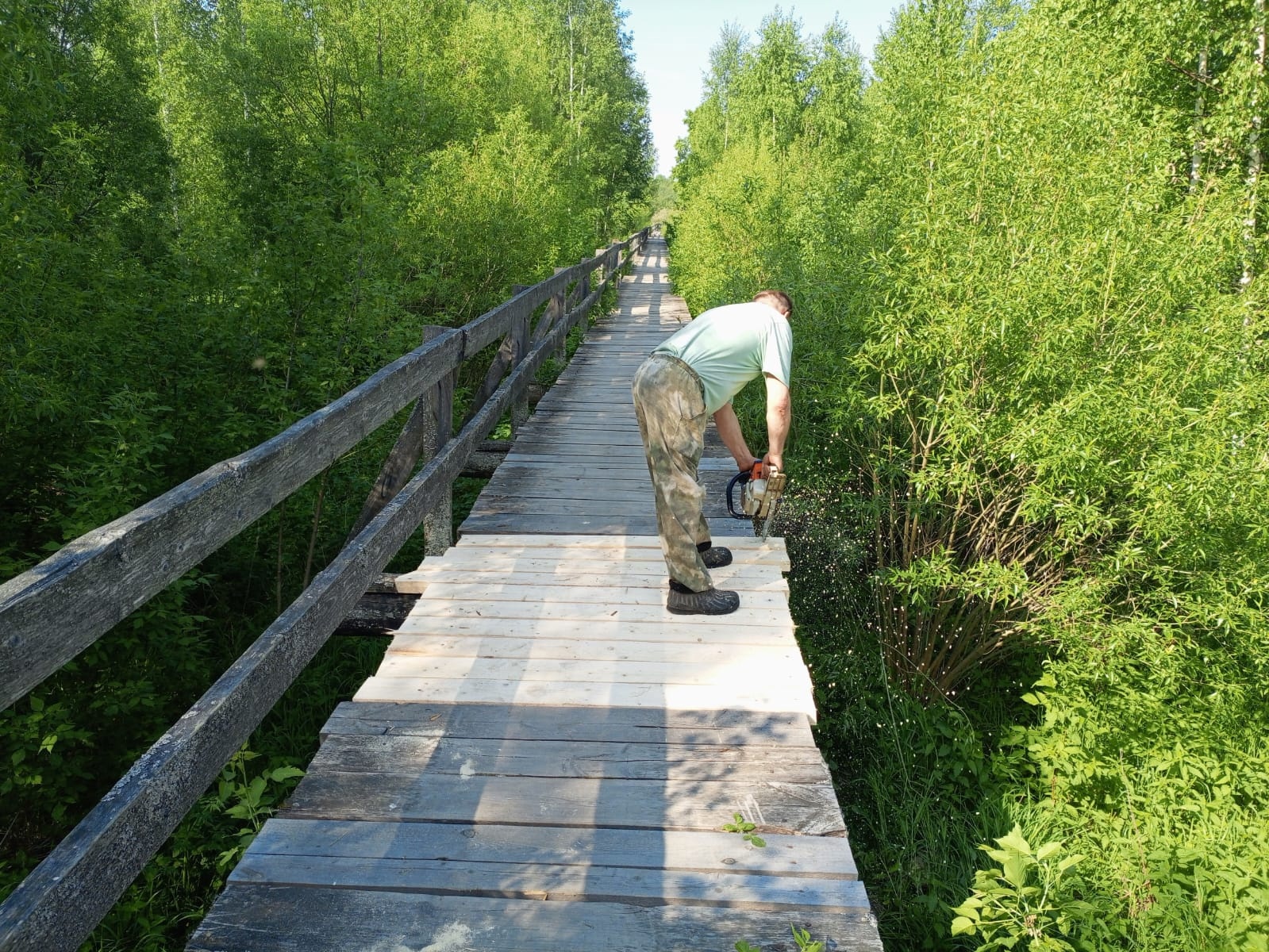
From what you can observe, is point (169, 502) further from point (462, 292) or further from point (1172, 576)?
point (462, 292)

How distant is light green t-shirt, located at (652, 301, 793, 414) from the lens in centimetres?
406

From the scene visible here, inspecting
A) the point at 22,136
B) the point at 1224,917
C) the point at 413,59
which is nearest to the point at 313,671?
the point at 1224,917

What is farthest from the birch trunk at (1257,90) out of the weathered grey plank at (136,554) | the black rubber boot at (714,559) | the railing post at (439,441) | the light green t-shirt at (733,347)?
the weathered grey plank at (136,554)

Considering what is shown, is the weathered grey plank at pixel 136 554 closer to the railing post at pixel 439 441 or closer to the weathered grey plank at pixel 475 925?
the weathered grey plank at pixel 475 925

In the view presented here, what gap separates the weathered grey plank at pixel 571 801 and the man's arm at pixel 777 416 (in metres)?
1.77

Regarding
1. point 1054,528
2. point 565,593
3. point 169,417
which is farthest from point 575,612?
point 1054,528

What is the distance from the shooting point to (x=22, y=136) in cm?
821

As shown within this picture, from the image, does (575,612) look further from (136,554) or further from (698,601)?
(136,554)

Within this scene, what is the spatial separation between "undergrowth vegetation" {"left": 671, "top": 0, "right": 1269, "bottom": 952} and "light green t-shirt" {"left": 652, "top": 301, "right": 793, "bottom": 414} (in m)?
1.56

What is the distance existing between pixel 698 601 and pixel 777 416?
0.92 meters

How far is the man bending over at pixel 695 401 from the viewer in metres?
3.98

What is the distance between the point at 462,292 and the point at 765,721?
12746mm

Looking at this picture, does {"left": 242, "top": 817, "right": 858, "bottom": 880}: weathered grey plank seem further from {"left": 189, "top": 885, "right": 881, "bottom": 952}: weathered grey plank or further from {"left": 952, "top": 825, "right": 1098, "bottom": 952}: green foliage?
{"left": 952, "top": 825, "right": 1098, "bottom": 952}: green foliage

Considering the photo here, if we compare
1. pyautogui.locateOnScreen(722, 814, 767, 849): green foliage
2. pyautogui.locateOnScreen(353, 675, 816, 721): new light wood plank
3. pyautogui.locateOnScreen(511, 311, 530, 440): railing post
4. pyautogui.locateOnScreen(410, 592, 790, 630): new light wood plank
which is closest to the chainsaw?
pyautogui.locateOnScreen(410, 592, 790, 630): new light wood plank
